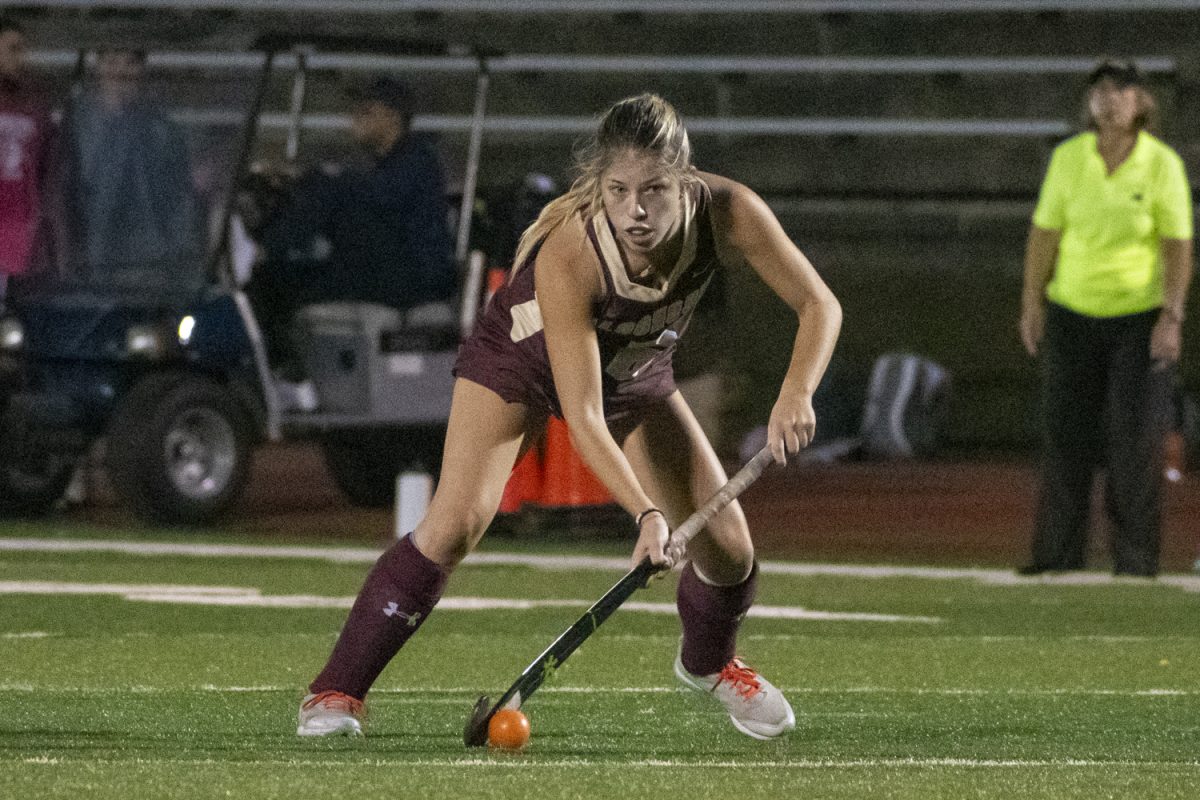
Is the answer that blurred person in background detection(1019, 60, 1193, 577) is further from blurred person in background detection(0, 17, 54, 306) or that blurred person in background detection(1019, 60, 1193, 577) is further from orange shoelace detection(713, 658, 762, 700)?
blurred person in background detection(0, 17, 54, 306)

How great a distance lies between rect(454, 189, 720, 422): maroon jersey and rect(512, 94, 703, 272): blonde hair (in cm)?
8

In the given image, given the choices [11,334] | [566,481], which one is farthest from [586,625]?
[11,334]

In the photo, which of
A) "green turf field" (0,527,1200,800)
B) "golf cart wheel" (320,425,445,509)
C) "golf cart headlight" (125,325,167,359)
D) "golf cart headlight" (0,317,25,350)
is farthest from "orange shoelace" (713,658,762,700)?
"golf cart wheel" (320,425,445,509)

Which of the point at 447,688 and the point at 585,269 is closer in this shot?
the point at 585,269

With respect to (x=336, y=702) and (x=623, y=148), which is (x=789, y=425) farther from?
(x=336, y=702)

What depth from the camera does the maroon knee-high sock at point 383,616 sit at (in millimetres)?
5777

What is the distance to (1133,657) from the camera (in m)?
7.94

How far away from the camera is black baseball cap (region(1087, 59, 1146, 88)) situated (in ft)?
34.3

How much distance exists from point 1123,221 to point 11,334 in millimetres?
5362

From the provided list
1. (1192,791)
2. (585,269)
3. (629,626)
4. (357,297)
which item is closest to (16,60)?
(357,297)

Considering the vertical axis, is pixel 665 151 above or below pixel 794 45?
above

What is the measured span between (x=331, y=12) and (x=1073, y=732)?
16.8m

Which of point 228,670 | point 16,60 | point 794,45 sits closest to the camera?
point 228,670

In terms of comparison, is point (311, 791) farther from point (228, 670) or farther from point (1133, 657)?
point (1133, 657)
